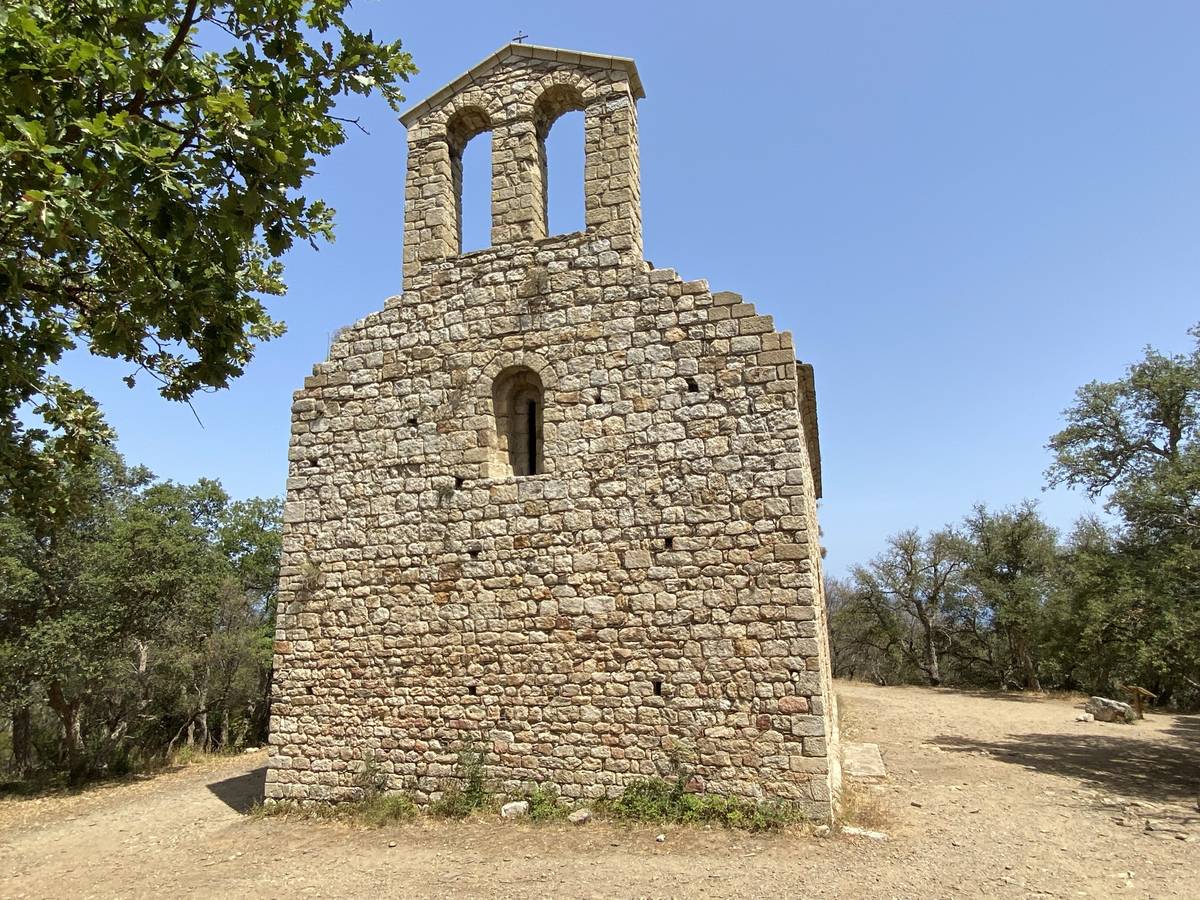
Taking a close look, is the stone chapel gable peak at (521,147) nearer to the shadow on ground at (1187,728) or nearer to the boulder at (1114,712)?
the shadow on ground at (1187,728)

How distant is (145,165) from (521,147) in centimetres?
616

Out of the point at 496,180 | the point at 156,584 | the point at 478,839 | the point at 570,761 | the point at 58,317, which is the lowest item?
the point at 478,839

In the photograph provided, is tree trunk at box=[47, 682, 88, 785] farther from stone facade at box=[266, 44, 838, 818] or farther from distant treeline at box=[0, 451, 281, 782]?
stone facade at box=[266, 44, 838, 818]

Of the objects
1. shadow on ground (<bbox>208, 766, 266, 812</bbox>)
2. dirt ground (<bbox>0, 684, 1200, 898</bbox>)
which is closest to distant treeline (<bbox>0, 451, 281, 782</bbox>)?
dirt ground (<bbox>0, 684, 1200, 898</bbox>)

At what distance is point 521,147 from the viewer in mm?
9664

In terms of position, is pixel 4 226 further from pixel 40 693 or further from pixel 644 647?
pixel 40 693

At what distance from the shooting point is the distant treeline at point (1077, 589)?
11.7 metres

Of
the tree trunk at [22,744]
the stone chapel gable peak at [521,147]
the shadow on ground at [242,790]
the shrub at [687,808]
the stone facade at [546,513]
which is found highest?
the stone chapel gable peak at [521,147]

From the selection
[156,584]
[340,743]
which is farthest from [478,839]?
[156,584]

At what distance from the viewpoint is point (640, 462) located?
8.45 metres

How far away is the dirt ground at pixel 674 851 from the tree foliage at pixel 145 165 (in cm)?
419

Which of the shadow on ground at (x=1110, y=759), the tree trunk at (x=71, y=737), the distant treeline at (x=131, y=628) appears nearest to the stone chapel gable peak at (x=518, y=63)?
the distant treeline at (x=131, y=628)

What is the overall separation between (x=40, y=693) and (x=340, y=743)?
32.6 feet

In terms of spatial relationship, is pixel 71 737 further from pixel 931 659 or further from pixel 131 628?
pixel 931 659
